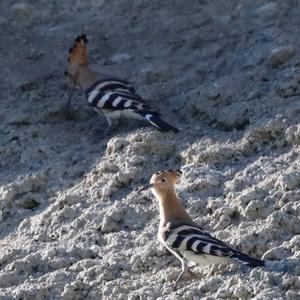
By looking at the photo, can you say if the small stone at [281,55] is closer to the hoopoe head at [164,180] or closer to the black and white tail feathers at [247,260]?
the hoopoe head at [164,180]

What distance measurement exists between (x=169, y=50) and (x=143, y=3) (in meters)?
0.81

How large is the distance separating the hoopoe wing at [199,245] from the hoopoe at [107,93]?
161 centimetres

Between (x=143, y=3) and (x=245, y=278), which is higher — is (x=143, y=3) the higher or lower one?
the higher one

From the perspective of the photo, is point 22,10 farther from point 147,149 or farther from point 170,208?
point 170,208

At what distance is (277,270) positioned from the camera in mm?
6848

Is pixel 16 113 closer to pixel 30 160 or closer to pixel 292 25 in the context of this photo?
pixel 30 160

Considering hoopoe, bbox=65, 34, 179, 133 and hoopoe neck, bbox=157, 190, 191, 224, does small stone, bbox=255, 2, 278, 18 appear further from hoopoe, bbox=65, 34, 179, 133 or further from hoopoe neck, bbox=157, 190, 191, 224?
hoopoe neck, bbox=157, 190, 191, 224

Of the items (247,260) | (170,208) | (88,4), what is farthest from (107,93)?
(247,260)

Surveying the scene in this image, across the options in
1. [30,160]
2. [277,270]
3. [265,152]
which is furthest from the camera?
[30,160]

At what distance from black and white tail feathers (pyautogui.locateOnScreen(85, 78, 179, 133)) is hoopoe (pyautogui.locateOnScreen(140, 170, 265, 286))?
1.24 m

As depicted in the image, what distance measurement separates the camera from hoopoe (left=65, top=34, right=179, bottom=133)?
359 inches

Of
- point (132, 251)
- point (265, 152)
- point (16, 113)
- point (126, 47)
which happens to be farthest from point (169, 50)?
point (132, 251)

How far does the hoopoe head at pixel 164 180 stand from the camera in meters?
7.73

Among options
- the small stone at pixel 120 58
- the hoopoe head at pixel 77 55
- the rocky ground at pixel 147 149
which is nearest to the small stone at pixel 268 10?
the rocky ground at pixel 147 149
